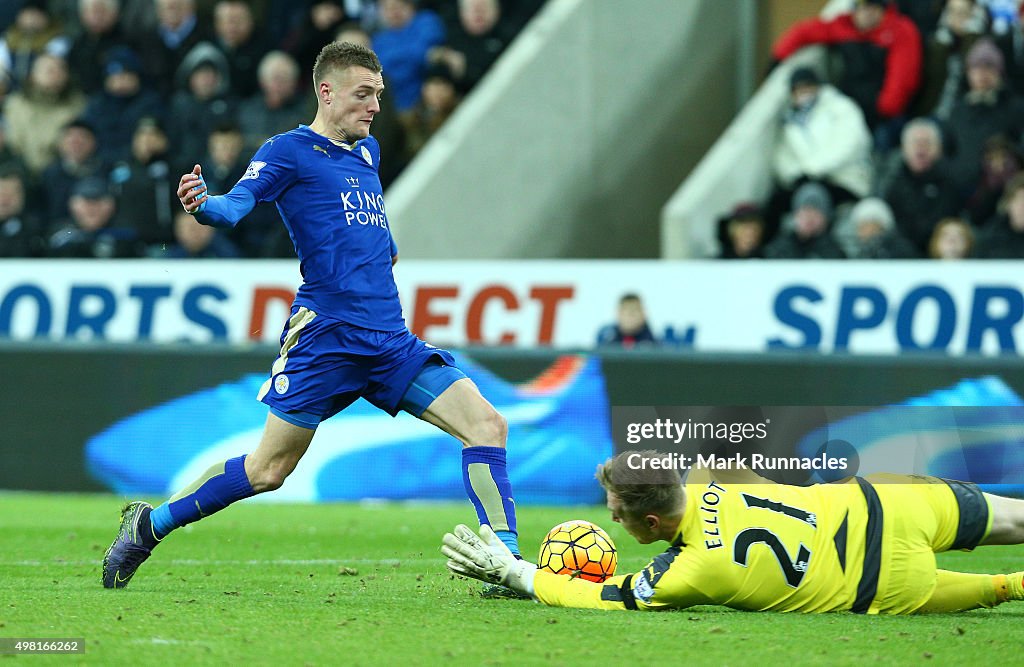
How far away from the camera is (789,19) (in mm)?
17219

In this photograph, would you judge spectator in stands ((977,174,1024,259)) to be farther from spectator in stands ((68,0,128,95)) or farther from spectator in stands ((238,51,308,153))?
spectator in stands ((68,0,128,95))

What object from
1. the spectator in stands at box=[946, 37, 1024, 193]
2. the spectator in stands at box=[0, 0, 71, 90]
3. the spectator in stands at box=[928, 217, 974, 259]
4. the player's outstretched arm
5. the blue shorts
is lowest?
the spectator in stands at box=[928, 217, 974, 259]

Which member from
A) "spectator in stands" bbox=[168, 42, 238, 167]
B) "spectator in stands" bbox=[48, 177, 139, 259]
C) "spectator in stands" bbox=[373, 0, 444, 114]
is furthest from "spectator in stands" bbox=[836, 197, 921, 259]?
"spectator in stands" bbox=[48, 177, 139, 259]

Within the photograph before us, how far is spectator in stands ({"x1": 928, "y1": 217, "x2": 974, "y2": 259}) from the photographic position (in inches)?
495

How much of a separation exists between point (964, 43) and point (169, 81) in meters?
7.73

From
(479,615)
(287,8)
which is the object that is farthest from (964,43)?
(479,615)

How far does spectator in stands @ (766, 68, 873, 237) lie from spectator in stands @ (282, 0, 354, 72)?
4.40 meters

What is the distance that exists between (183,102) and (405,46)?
2.20 m

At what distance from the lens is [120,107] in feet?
53.6

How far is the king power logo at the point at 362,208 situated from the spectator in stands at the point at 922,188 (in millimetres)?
7227

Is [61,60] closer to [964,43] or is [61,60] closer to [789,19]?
[789,19]

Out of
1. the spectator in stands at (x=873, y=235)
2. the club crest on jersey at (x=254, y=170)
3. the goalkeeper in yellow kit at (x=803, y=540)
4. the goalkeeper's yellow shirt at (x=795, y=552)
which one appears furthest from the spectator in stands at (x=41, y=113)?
the goalkeeper's yellow shirt at (x=795, y=552)

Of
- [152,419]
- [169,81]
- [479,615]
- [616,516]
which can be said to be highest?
[169,81]

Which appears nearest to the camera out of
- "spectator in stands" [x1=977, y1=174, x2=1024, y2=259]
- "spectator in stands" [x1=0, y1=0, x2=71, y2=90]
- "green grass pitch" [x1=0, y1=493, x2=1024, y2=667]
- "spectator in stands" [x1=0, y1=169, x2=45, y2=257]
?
"green grass pitch" [x1=0, y1=493, x2=1024, y2=667]
